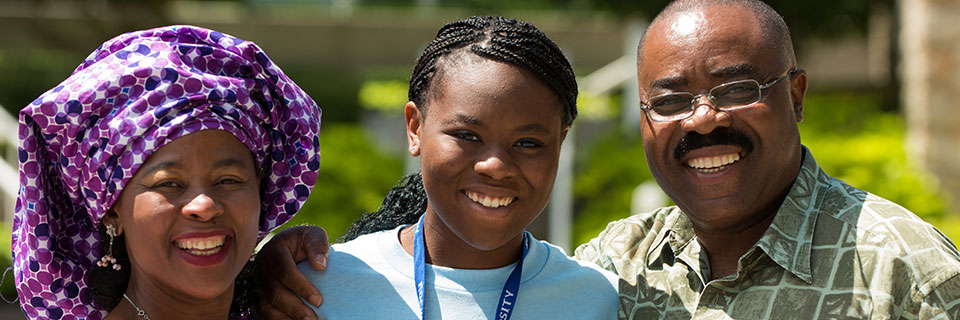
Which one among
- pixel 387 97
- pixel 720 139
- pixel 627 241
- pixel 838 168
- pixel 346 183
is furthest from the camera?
pixel 387 97

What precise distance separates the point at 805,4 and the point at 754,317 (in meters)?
9.33

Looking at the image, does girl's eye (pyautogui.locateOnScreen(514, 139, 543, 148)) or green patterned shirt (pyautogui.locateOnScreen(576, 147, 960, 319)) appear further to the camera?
girl's eye (pyautogui.locateOnScreen(514, 139, 543, 148))

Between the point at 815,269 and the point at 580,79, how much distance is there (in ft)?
31.3

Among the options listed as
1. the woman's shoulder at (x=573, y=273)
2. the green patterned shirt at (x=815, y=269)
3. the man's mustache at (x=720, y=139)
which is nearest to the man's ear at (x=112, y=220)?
the woman's shoulder at (x=573, y=273)

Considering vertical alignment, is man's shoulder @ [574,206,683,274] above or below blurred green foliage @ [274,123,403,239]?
above

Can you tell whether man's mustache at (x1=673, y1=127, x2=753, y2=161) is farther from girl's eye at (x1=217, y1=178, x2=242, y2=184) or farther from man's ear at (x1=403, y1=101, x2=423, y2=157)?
girl's eye at (x1=217, y1=178, x2=242, y2=184)

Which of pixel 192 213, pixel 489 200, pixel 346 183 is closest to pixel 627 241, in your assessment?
pixel 489 200

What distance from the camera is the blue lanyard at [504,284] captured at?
10.3 ft

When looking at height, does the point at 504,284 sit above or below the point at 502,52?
below

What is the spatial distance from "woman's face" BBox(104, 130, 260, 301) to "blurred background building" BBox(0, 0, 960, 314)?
36.5 inches

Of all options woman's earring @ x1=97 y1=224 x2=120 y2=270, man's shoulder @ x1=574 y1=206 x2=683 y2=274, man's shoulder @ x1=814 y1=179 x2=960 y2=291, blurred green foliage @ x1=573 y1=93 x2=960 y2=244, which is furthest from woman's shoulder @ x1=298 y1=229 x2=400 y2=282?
blurred green foliage @ x1=573 y1=93 x2=960 y2=244

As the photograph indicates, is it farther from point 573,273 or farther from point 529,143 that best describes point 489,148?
point 573,273

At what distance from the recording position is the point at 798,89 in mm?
3365

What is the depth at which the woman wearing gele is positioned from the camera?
10.1 ft
